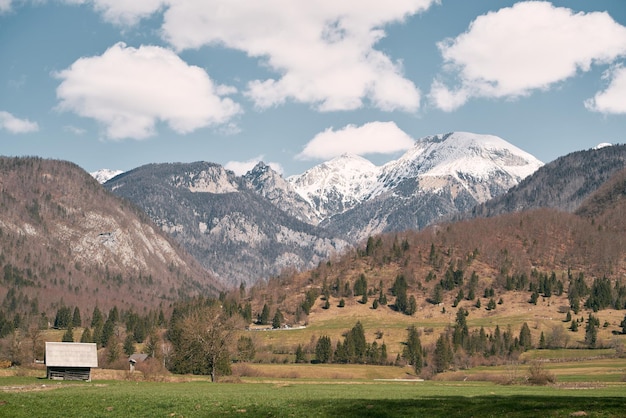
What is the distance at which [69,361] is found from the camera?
103688 millimetres

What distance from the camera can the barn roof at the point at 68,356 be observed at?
103m

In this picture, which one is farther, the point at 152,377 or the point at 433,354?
the point at 433,354

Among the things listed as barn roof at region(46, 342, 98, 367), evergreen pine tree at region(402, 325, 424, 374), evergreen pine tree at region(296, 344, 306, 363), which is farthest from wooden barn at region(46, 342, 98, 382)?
evergreen pine tree at region(296, 344, 306, 363)

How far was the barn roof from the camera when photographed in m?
103

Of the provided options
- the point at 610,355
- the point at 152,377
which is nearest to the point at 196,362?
the point at 152,377

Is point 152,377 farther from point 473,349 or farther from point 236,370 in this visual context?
point 473,349

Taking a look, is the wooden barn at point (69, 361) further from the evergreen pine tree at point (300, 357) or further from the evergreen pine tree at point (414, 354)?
the evergreen pine tree at point (300, 357)

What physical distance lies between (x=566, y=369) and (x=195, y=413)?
124200 millimetres

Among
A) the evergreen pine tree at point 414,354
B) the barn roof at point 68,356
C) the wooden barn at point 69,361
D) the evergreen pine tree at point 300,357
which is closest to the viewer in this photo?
the barn roof at point 68,356

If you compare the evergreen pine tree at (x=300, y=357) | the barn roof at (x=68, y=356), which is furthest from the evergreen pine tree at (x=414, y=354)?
the barn roof at (x=68, y=356)

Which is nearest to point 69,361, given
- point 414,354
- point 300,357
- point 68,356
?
point 68,356

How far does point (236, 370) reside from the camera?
481 feet

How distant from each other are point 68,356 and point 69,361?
0.80m

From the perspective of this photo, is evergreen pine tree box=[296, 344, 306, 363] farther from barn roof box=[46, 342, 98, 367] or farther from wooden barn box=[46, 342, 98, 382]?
barn roof box=[46, 342, 98, 367]
